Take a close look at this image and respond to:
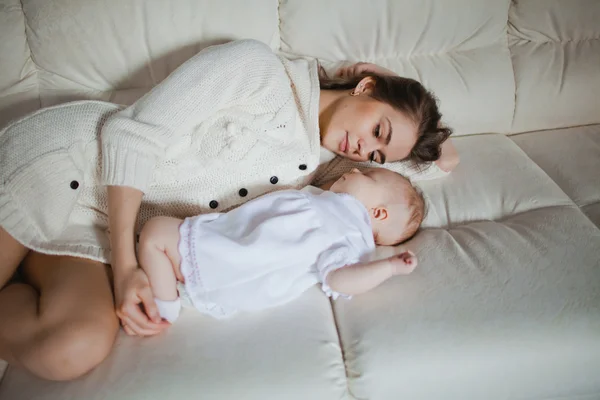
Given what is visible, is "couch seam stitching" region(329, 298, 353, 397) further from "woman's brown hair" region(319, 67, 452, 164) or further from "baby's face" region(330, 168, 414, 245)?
"woman's brown hair" region(319, 67, 452, 164)

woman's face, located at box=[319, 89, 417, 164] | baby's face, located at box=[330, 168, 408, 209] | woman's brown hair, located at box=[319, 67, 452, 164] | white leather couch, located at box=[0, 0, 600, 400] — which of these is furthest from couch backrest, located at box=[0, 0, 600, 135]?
baby's face, located at box=[330, 168, 408, 209]

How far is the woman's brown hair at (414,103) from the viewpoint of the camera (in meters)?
1.29

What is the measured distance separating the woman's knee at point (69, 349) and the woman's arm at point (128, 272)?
0.06 m

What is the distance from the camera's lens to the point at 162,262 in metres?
1.02

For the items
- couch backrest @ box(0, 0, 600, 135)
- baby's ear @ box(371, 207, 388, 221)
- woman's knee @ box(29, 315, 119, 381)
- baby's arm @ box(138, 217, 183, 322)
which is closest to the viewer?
woman's knee @ box(29, 315, 119, 381)

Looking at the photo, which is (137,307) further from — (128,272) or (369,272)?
(369,272)

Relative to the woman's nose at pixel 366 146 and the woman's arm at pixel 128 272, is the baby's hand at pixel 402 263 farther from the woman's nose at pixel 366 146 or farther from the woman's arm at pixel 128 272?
the woman's arm at pixel 128 272

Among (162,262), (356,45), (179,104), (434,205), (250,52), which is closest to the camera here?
(162,262)

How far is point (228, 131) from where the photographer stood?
122cm

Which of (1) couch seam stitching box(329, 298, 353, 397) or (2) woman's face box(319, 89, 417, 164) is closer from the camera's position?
(1) couch seam stitching box(329, 298, 353, 397)

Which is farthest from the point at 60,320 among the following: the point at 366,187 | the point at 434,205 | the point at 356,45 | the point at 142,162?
the point at 356,45

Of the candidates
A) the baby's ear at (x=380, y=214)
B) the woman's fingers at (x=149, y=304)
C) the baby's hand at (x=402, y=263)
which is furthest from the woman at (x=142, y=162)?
the baby's hand at (x=402, y=263)

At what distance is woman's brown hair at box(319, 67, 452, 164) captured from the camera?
129 cm

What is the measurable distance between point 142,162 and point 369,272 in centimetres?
58
